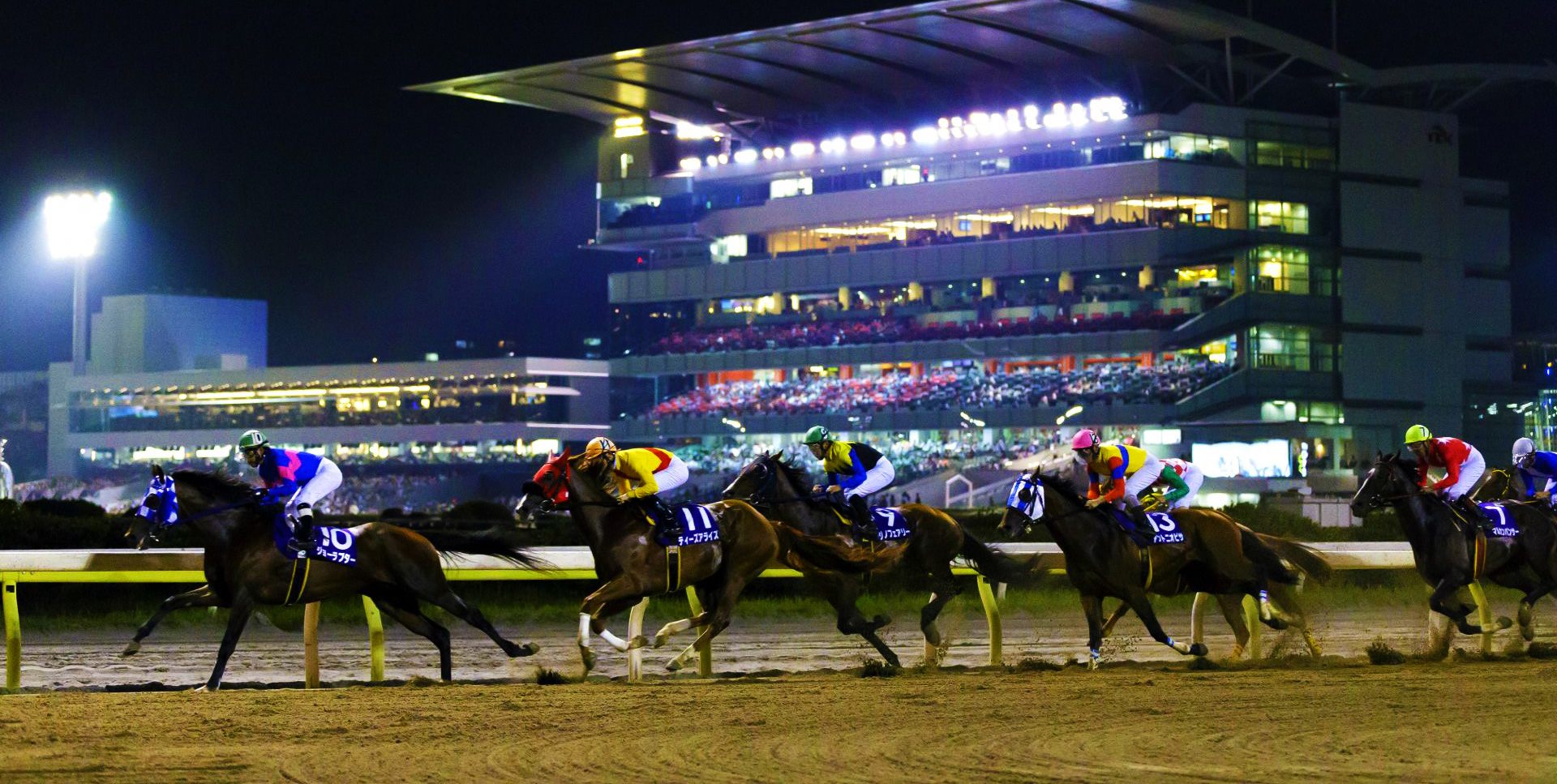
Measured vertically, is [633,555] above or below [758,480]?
below

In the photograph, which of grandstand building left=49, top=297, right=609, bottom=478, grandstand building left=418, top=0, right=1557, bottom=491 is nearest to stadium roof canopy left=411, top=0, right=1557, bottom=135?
grandstand building left=418, top=0, right=1557, bottom=491

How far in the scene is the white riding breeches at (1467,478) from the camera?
13.8m

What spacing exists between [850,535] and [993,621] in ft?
4.27

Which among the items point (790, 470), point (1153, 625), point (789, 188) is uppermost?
point (789, 188)

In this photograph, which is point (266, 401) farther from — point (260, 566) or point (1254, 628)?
point (260, 566)

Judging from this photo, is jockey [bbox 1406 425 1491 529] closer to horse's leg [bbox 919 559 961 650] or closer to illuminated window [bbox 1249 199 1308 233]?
horse's leg [bbox 919 559 961 650]

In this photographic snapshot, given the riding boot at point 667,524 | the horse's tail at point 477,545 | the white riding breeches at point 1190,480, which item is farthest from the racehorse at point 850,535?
the white riding breeches at point 1190,480

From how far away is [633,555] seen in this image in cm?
1169

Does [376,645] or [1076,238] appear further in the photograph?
[1076,238]

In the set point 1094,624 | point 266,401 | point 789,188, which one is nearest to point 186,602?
point 1094,624

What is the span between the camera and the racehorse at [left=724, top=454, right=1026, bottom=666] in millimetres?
12625

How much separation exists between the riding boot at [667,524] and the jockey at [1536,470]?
6.92 meters

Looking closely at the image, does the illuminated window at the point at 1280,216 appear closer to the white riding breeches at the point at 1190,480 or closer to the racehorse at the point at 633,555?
the white riding breeches at the point at 1190,480

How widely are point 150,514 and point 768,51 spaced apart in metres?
43.9
